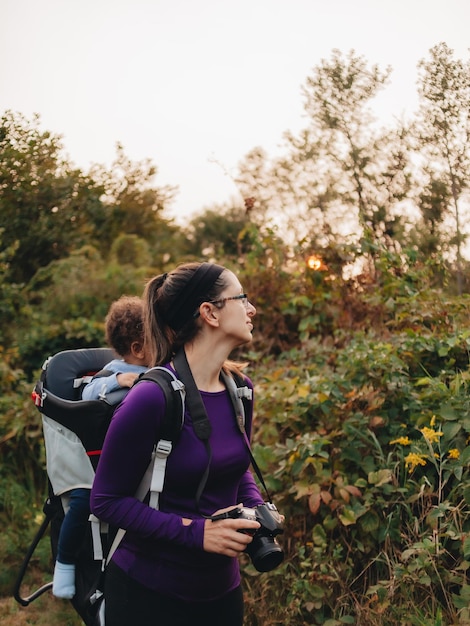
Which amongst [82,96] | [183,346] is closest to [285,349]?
[82,96]

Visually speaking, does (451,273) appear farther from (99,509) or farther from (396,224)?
(99,509)

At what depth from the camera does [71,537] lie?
282cm

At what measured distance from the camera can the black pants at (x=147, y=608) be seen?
6.81 ft

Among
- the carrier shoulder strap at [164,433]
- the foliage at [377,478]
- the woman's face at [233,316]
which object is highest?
the woman's face at [233,316]

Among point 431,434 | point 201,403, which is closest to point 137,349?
point 201,403

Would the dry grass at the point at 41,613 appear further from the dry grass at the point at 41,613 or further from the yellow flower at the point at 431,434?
the yellow flower at the point at 431,434

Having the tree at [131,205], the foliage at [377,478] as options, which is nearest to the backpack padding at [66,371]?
the foliage at [377,478]

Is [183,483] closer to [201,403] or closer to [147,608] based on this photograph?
[201,403]

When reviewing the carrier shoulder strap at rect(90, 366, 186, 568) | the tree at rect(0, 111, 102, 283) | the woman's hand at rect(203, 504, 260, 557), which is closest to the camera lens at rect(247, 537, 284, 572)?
the woman's hand at rect(203, 504, 260, 557)

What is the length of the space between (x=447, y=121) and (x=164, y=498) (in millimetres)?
4593

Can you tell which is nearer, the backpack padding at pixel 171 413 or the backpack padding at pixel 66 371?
the backpack padding at pixel 171 413

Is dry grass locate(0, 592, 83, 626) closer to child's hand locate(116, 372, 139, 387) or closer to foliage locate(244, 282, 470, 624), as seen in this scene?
foliage locate(244, 282, 470, 624)

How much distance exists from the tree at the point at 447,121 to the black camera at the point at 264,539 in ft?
12.4

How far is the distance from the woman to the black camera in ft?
0.22
